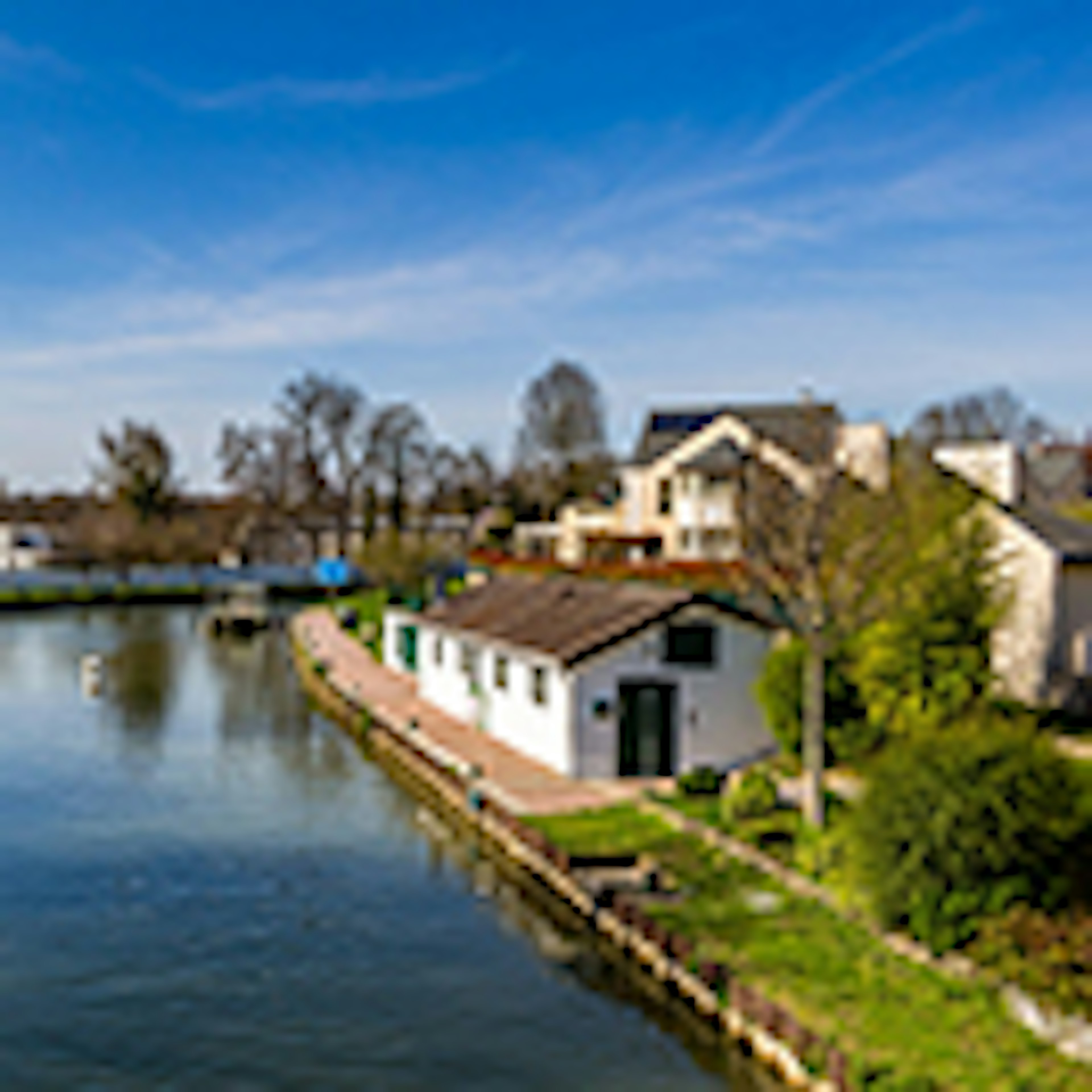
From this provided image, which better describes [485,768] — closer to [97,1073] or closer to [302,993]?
[302,993]

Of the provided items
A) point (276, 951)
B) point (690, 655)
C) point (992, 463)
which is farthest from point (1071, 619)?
point (276, 951)

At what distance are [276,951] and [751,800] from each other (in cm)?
958

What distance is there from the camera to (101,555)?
374 feet

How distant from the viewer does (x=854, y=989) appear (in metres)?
16.8

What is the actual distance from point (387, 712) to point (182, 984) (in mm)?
22804

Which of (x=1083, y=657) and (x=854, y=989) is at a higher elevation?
(x=1083, y=657)

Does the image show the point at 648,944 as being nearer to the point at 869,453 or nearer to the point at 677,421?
the point at 869,453

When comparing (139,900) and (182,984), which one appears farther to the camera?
(139,900)

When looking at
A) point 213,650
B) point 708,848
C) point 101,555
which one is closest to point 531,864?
point 708,848

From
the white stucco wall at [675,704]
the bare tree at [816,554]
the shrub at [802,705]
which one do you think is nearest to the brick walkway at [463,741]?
the white stucco wall at [675,704]

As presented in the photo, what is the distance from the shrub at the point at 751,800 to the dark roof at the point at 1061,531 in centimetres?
1610

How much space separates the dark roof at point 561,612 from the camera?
29.6 m

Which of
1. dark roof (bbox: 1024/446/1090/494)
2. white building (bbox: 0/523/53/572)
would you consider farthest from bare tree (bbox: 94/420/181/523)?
dark roof (bbox: 1024/446/1090/494)

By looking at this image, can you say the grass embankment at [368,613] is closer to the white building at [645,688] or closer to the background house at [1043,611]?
the white building at [645,688]
